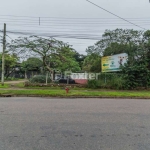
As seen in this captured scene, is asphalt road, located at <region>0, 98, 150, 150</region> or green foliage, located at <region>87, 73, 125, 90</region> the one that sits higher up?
green foliage, located at <region>87, 73, 125, 90</region>

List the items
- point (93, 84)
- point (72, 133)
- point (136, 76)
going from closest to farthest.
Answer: point (72, 133) < point (93, 84) < point (136, 76)

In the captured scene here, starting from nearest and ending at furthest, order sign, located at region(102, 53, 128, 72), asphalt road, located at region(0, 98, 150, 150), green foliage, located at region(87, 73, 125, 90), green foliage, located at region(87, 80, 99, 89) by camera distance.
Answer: asphalt road, located at region(0, 98, 150, 150)
green foliage, located at region(87, 73, 125, 90)
green foliage, located at region(87, 80, 99, 89)
sign, located at region(102, 53, 128, 72)

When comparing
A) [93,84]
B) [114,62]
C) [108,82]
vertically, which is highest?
[114,62]

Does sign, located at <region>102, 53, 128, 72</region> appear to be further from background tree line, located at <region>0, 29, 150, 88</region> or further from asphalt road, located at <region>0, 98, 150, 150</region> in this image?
asphalt road, located at <region>0, 98, 150, 150</region>

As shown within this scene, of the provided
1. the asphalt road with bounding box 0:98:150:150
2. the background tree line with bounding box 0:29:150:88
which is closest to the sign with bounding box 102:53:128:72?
the background tree line with bounding box 0:29:150:88

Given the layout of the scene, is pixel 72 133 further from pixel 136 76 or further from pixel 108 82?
pixel 136 76

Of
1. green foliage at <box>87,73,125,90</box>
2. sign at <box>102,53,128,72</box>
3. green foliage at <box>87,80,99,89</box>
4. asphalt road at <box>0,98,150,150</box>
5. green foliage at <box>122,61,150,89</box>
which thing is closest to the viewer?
asphalt road at <box>0,98,150,150</box>

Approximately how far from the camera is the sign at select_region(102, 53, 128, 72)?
21272 mm

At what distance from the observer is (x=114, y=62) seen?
22.5m

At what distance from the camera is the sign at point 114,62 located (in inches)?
837

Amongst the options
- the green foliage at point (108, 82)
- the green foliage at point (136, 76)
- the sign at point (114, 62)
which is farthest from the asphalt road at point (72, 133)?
the sign at point (114, 62)

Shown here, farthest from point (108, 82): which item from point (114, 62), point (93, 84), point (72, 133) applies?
point (72, 133)

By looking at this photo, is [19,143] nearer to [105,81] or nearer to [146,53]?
[105,81]

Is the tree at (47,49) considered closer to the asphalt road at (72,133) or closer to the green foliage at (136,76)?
the green foliage at (136,76)
